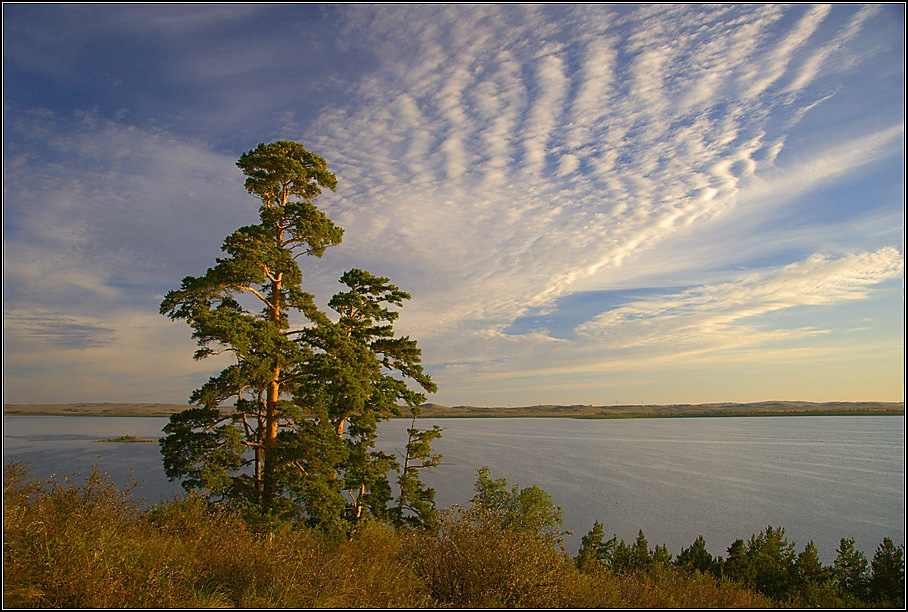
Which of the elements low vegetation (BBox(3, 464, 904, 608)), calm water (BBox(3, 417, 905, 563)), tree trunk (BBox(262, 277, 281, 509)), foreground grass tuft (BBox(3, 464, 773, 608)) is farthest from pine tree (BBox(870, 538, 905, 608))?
tree trunk (BBox(262, 277, 281, 509))

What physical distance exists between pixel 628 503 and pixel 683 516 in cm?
526

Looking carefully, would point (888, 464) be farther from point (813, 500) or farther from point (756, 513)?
point (756, 513)

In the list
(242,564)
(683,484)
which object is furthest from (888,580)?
(242,564)

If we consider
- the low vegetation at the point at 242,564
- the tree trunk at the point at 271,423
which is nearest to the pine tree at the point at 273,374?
the tree trunk at the point at 271,423

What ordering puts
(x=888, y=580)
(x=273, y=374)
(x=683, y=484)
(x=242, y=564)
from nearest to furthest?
(x=242, y=564), (x=273, y=374), (x=888, y=580), (x=683, y=484)

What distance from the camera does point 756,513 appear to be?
4912 cm

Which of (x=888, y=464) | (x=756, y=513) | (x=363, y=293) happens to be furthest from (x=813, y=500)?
(x=363, y=293)

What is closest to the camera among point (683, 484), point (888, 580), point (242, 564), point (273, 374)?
point (242, 564)

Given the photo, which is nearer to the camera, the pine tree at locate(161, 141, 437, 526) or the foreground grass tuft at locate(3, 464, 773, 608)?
the foreground grass tuft at locate(3, 464, 773, 608)

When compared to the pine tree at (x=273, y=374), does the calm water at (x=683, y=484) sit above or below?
below

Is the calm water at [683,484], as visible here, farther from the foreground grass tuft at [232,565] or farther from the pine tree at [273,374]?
the foreground grass tuft at [232,565]

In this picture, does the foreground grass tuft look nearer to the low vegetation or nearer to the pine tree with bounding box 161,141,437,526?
the low vegetation

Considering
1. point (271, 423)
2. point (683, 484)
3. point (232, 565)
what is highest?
point (271, 423)

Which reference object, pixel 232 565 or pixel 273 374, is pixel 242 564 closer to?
pixel 232 565
